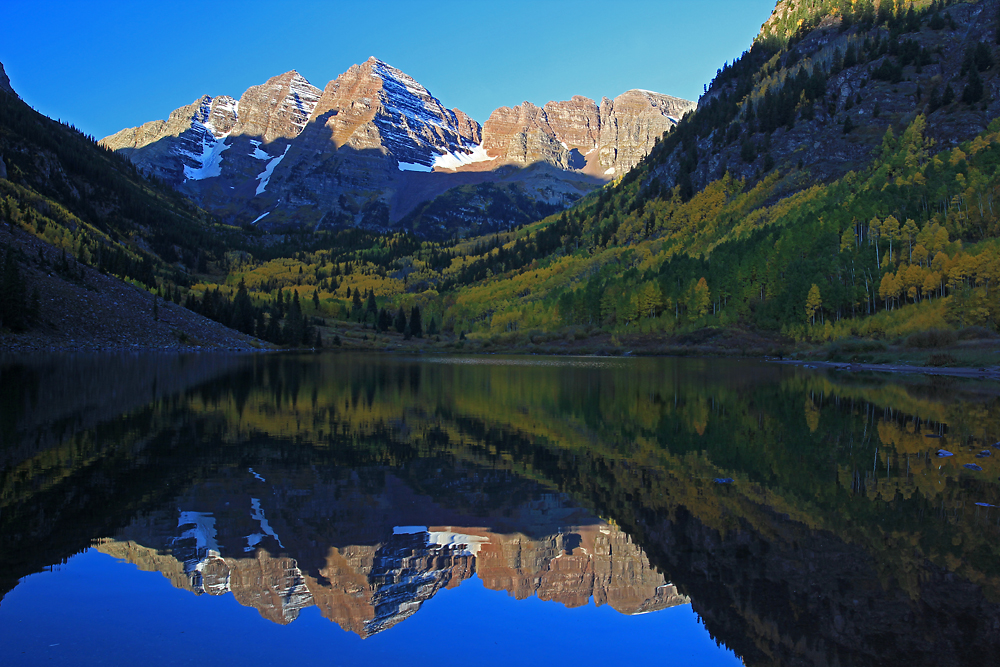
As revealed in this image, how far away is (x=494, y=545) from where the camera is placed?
11914 mm

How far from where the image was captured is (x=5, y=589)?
29.3ft

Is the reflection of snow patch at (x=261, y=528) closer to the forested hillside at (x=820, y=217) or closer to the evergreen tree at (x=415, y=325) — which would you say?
the forested hillside at (x=820, y=217)

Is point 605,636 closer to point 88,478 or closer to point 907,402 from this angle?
point 88,478

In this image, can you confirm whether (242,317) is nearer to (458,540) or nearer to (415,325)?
(415,325)

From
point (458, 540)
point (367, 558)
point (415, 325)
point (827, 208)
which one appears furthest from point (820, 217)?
point (415, 325)

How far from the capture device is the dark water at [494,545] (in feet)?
27.0

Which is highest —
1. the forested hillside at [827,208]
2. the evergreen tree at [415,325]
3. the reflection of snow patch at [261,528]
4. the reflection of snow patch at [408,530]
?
the forested hillside at [827,208]

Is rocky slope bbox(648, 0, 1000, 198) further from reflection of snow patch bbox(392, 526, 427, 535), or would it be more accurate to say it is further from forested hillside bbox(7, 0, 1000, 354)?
reflection of snow patch bbox(392, 526, 427, 535)

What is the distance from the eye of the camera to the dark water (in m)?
8.23

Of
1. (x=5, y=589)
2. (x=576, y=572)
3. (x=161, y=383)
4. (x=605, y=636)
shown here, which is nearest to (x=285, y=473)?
(x=5, y=589)

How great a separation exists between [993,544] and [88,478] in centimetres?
1971

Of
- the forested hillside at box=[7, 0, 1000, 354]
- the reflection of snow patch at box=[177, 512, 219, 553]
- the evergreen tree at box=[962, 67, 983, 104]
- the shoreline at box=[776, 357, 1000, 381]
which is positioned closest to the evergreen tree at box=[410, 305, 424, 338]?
the forested hillside at box=[7, 0, 1000, 354]

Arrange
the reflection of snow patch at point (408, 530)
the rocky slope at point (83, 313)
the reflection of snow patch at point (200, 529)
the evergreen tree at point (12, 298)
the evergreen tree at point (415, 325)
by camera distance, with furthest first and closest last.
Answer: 1. the evergreen tree at point (415, 325)
2. the rocky slope at point (83, 313)
3. the evergreen tree at point (12, 298)
4. the reflection of snow patch at point (408, 530)
5. the reflection of snow patch at point (200, 529)

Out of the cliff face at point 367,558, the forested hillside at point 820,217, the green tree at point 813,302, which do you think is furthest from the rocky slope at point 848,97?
the cliff face at point 367,558
